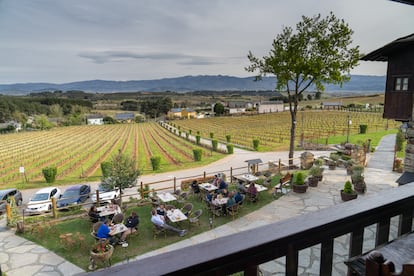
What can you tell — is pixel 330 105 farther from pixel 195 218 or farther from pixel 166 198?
pixel 195 218

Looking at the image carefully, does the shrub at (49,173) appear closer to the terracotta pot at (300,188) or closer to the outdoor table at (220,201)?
the outdoor table at (220,201)

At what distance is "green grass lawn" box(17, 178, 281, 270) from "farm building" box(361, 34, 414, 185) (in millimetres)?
4199

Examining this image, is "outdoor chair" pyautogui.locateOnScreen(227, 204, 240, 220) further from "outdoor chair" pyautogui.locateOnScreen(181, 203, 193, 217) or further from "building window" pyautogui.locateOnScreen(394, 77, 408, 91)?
"building window" pyautogui.locateOnScreen(394, 77, 408, 91)

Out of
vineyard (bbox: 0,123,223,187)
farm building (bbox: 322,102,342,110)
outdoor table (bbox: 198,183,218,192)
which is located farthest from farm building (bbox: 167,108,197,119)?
outdoor table (bbox: 198,183,218,192)

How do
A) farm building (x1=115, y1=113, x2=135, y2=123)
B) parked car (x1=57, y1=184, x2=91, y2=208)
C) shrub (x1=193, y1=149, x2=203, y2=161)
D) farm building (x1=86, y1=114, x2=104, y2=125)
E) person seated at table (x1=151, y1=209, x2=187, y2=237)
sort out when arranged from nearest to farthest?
person seated at table (x1=151, y1=209, x2=187, y2=237)
parked car (x1=57, y1=184, x2=91, y2=208)
shrub (x1=193, y1=149, x2=203, y2=161)
farm building (x1=86, y1=114, x2=104, y2=125)
farm building (x1=115, y1=113, x2=135, y2=123)

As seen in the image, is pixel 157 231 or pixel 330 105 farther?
pixel 330 105

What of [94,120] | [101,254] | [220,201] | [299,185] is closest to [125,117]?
[94,120]

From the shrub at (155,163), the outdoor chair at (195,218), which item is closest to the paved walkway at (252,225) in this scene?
the outdoor chair at (195,218)

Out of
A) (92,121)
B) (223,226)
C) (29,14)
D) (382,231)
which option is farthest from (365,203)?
(92,121)

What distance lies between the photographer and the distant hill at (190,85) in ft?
36.1

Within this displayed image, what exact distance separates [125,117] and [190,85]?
20.5m

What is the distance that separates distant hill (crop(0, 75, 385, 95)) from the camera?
1100 cm

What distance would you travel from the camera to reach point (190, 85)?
62719mm

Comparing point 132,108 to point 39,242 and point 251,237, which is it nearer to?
point 39,242
